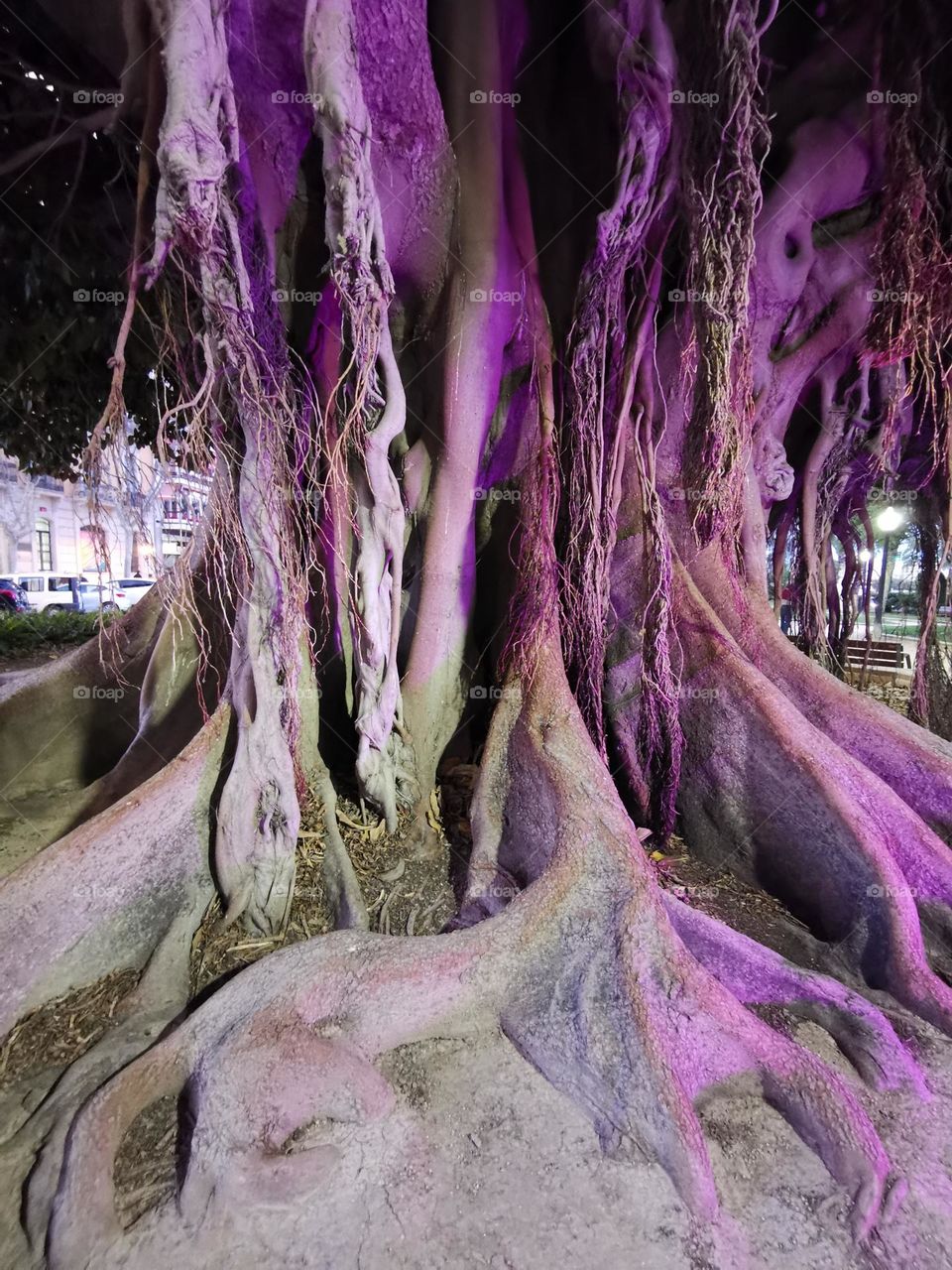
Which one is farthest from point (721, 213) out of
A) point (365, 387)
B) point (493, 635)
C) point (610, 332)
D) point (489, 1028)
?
point (489, 1028)

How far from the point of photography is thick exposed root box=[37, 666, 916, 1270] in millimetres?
1299

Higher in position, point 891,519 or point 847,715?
point 891,519

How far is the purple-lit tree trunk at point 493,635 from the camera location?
153 cm

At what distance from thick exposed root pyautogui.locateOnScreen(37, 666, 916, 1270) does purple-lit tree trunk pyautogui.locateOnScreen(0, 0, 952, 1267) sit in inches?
0.4

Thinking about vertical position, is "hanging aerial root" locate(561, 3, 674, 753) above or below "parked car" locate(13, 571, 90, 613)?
above

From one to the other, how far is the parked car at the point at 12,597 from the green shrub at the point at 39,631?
117cm

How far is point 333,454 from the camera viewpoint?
2.13m

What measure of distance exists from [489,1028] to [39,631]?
9.37 meters

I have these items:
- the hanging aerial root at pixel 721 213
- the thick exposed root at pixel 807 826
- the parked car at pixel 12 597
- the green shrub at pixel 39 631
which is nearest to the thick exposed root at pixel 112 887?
the thick exposed root at pixel 807 826

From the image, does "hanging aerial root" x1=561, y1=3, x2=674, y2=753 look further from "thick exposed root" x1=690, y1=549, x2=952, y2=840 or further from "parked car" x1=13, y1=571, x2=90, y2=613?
"parked car" x1=13, y1=571, x2=90, y2=613

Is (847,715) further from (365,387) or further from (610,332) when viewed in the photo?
(365,387)

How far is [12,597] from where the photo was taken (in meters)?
10.3

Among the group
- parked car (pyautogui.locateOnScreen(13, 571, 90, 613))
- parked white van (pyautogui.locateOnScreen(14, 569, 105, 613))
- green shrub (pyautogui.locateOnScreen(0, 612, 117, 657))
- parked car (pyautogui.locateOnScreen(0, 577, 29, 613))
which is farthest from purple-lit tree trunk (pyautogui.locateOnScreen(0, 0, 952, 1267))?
parked car (pyautogui.locateOnScreen(13, 571, 90, 613))

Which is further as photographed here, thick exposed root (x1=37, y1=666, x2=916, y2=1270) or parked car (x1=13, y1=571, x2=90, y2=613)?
parked car (x1=13, y1=571, x2=90, y2=613)
